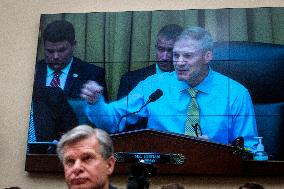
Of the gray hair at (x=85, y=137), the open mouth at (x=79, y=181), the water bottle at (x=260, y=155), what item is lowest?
the water bottle at (x=260, y=155)

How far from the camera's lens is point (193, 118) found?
19.4ft

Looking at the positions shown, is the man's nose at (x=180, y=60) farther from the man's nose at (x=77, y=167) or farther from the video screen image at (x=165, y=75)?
the man's nose at (x=77, y=167)

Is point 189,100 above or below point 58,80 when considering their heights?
below

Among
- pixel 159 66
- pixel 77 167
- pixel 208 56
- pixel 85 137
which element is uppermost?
pixel 208 56

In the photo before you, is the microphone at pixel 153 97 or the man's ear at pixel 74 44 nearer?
the microphone at pixel 153 97

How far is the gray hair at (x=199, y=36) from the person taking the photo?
20.3 feet

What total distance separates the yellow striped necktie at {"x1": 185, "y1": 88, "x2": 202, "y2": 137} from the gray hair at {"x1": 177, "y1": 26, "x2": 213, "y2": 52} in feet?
1.91

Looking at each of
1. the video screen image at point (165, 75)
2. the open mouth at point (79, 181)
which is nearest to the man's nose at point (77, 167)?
the open mouth at point (79, 181)

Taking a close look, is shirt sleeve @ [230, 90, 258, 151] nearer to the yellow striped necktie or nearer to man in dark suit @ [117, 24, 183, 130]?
the yellow striped necktie

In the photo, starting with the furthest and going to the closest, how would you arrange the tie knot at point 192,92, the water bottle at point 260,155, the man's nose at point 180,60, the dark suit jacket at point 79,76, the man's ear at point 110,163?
1. the dark suit jacket at point 79,76
2. the man's nose at point 180,60
3. the tie knot at point 192,92
4. the water bottle at point 260,155
5. the man's ear at point 110,163

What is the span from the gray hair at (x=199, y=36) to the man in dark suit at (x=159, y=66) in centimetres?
7

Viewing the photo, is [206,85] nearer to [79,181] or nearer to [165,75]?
[165,75]

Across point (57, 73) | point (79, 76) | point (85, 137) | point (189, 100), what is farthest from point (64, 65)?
point (85, 137)

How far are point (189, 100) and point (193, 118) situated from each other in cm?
23
